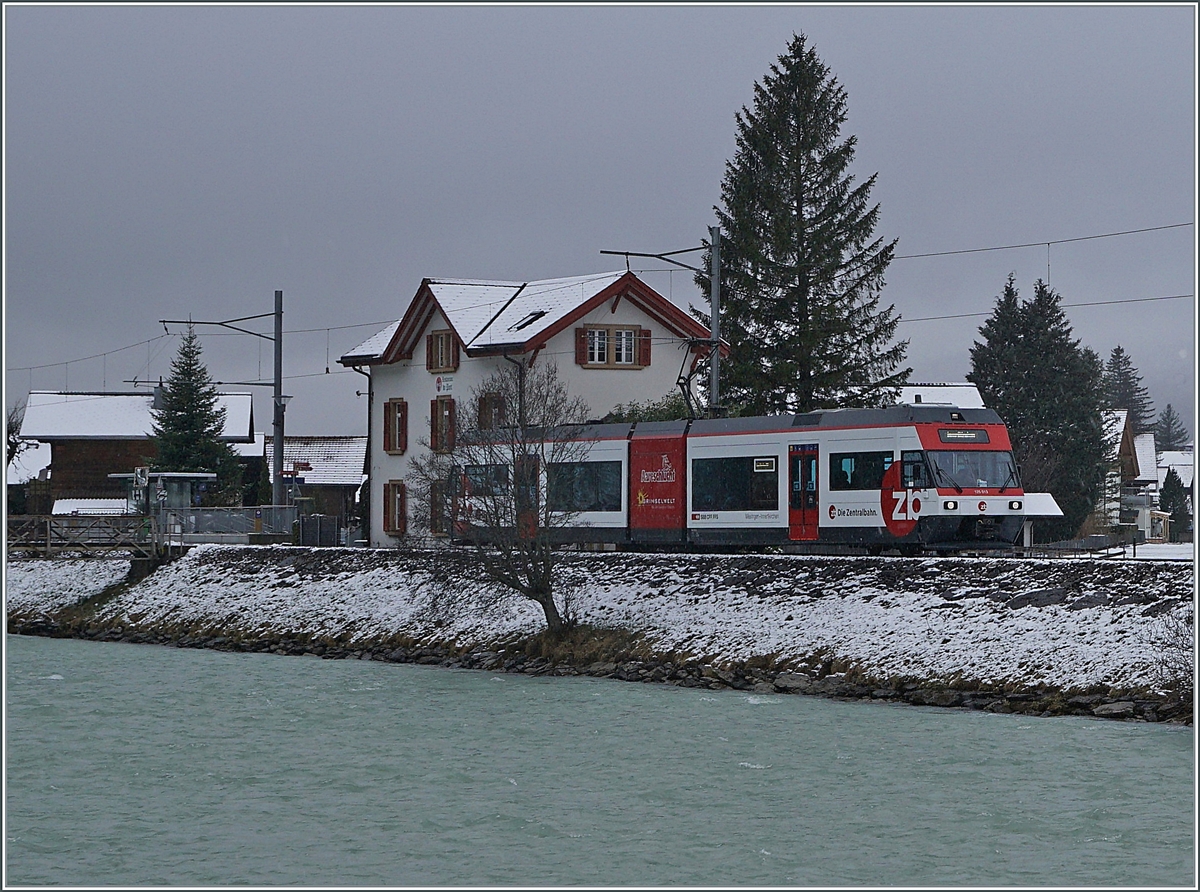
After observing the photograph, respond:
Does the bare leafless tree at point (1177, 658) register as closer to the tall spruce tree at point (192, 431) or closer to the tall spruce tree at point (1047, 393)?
the tall spruce tree at point (1047, 393)

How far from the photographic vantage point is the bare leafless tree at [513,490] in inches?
1326

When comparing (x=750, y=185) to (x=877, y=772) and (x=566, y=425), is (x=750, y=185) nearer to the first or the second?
(x=566, y=425)

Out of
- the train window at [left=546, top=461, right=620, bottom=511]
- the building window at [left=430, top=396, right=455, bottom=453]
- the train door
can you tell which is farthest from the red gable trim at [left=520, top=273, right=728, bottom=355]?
the train door

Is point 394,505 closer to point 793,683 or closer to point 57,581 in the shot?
point 57,581

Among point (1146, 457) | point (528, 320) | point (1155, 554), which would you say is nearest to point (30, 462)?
point (528, 320)

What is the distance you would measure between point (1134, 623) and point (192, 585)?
28.1 meters

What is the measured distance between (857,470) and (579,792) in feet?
51.3

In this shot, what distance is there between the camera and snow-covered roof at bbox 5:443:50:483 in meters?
91.8

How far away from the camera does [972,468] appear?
32875 mm

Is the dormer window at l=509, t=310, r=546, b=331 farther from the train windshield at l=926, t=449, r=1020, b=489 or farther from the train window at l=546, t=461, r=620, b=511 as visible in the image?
the train windshield at l=926, t=449, r=1020, b=489

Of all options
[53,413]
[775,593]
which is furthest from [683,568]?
[53,413]

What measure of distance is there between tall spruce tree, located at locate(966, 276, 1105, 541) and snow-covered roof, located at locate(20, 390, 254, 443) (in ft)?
138

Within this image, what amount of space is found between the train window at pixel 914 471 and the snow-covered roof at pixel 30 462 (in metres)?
68.0

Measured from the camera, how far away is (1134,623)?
86.0 ft
